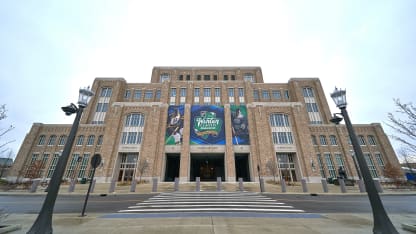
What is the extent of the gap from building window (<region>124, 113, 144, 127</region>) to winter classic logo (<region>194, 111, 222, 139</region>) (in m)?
10.7

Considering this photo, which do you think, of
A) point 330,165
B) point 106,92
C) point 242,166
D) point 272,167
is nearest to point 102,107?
point 106,92

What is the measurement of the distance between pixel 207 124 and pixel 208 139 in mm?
2903

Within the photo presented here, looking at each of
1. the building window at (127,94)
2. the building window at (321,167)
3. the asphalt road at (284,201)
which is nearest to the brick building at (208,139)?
the building window at (321,167)

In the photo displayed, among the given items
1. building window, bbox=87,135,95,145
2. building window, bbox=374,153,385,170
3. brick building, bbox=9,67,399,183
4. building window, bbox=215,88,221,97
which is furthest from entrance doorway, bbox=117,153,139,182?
building window, bbox=374,153,385,170

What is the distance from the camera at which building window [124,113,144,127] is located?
29047 millimetres

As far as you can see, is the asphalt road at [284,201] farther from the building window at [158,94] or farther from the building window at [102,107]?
the building window at [158,94]

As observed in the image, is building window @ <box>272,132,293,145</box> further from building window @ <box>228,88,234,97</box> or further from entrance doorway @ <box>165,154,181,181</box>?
entrance doorway @ <box>165,154,181,181</box>

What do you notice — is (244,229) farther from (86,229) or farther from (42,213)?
(42,213)

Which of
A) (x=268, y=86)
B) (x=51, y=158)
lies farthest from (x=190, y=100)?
(x=51, y=158)

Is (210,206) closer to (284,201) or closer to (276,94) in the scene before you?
(284,201)

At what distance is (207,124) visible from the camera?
2858cm

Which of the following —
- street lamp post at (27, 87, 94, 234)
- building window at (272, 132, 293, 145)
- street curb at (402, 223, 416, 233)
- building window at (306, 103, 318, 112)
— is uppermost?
building window at (306, 103, 318, 112)

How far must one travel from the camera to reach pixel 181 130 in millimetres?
28141

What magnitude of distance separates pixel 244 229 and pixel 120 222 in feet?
13.4
